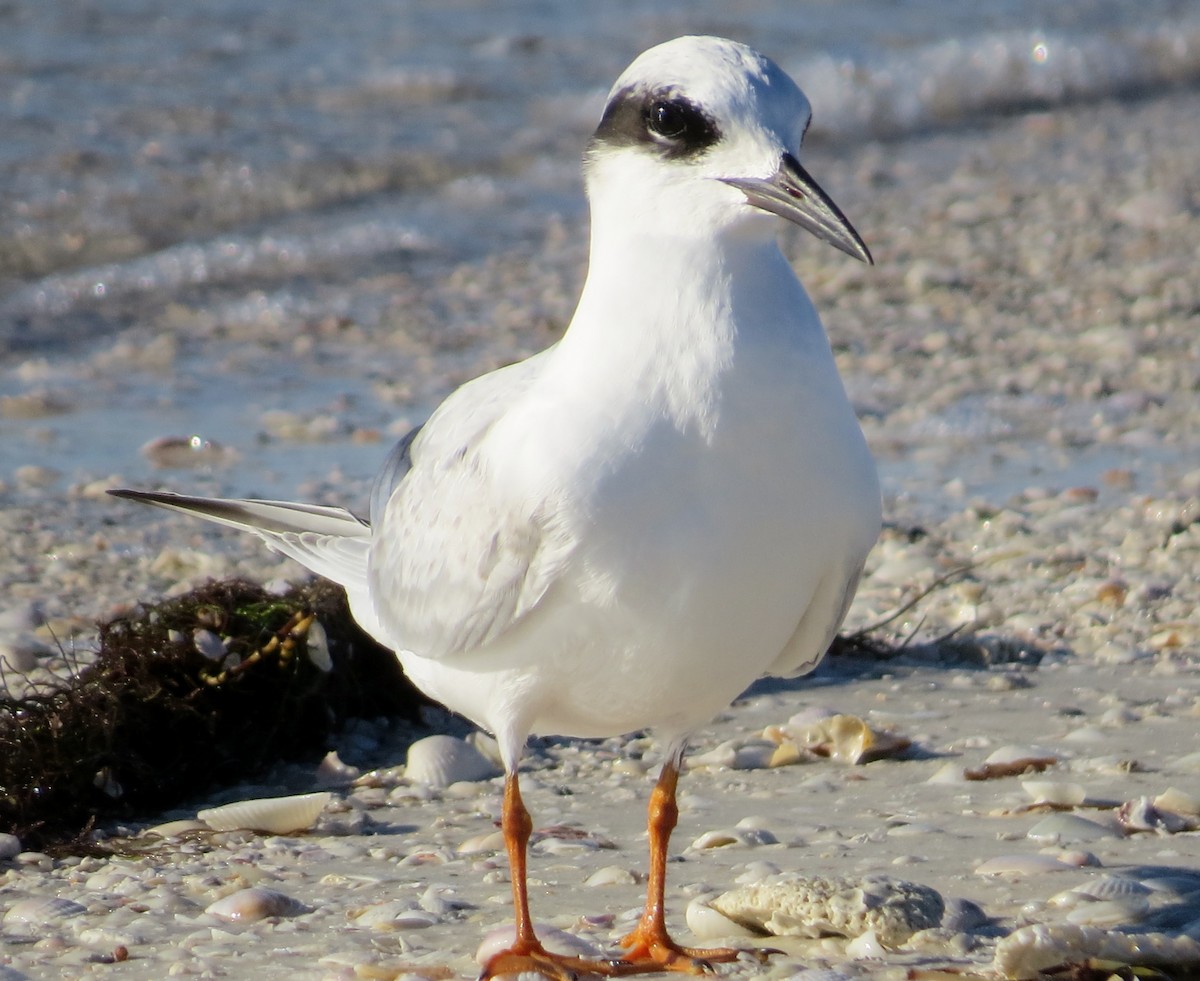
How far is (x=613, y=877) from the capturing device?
3.64 meters

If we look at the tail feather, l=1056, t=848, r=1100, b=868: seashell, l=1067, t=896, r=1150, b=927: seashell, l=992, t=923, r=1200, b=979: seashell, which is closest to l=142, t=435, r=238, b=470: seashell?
the tail feather

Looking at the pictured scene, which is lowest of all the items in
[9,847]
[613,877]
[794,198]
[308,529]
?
[9,847]

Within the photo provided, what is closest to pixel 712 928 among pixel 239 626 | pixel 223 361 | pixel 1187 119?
pixel 239 626

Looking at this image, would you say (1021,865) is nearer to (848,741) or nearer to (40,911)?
(848,741)

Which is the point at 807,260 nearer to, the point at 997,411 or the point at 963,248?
the point at 963,248

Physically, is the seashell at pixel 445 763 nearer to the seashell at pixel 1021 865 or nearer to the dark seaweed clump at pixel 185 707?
the dark seaweed clump at pixel 185 707

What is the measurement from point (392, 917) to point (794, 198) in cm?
146

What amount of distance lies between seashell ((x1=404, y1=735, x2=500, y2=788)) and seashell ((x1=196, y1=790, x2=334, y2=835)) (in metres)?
0.34

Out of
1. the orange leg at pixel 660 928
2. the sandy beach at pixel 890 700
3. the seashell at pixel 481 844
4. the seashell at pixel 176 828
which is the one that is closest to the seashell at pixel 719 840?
the sandy beach at pixel 890 700

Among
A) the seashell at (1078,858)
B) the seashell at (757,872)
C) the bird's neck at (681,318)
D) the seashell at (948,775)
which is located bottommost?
the seashell at (757,872)

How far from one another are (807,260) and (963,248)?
93 cm

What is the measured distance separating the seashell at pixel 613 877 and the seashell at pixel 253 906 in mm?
571

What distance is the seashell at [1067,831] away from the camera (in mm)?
3549

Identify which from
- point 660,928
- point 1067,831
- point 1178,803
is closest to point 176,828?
point 660,928
